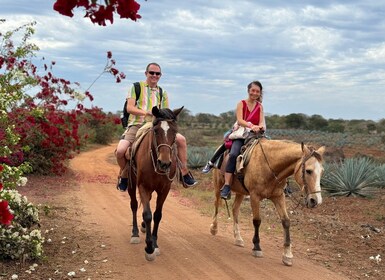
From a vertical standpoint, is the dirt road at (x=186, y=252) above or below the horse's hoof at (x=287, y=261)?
below

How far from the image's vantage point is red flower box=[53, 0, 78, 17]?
2201 millimetres

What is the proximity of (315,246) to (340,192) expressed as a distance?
5.75m

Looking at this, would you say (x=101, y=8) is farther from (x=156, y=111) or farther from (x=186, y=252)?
(x=186, y=252)

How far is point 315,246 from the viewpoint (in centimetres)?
834

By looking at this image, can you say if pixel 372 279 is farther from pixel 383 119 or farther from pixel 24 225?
pixel 383 119

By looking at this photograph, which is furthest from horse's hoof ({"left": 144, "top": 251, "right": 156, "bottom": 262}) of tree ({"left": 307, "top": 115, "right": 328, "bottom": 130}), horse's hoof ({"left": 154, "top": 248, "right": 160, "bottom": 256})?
tree ({"left": 307, "top": 115, "right": 328, "bottom": 130})

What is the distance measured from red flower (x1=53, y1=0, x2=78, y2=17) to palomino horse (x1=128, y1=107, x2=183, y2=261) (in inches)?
157

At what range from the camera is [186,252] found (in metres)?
7.24

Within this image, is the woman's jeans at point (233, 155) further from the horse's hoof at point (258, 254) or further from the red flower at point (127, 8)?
the red flower at point (127, 8)

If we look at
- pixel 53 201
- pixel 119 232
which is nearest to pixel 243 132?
pixel 119 232

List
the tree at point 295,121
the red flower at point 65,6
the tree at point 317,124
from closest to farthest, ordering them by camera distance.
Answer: the red flower at point 65,6
the tree at point 317,124
the tree at point 295,121

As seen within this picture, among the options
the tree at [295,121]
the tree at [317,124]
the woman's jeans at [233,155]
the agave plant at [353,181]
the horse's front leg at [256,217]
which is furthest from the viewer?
the tree at [295,121]

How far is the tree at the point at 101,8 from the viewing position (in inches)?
87.0

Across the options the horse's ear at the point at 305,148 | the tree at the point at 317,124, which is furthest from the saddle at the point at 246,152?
the tree at the point at 317,124
